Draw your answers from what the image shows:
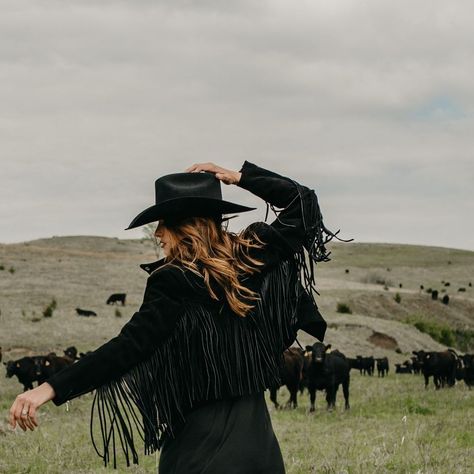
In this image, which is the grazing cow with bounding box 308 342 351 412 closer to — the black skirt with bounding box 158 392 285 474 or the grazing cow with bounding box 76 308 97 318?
the black skirt with bounding box 158 392 285 474

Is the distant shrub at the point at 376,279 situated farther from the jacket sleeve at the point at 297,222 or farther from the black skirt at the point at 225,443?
the black skirt at the point at 225,443

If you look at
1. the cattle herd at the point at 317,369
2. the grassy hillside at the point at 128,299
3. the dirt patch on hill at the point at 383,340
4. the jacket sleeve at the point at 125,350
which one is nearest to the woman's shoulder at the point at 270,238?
the jacket sleeve at the point at 125,350

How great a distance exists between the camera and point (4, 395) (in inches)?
956

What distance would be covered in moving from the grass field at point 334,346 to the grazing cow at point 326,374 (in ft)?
1.46

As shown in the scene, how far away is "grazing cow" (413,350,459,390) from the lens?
2683 cm

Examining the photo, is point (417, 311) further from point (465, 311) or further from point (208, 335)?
point (208, 335)

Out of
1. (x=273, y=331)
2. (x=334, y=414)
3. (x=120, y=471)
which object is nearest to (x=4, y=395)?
(x=334, y=414)

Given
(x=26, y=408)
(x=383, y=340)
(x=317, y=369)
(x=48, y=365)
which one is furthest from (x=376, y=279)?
(x=26, y=408)

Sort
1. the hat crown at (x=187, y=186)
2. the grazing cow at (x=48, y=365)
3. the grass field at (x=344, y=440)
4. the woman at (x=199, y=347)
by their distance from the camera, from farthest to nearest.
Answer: the grazing cow at (x=48, y=365) < the grass field at (x=344, y=440) < the hat crown at (x=187, y=186) < the woman at (x=199, y=347)

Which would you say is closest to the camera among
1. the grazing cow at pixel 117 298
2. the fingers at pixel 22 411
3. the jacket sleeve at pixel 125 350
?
the fingers at pixel 22 411

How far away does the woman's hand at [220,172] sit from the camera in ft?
14.6

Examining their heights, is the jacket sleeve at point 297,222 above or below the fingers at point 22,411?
above

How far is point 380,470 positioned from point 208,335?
5.32 meters

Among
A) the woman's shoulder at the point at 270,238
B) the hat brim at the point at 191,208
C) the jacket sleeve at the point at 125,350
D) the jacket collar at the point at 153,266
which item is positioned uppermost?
the hat brim at the point at 191,208
